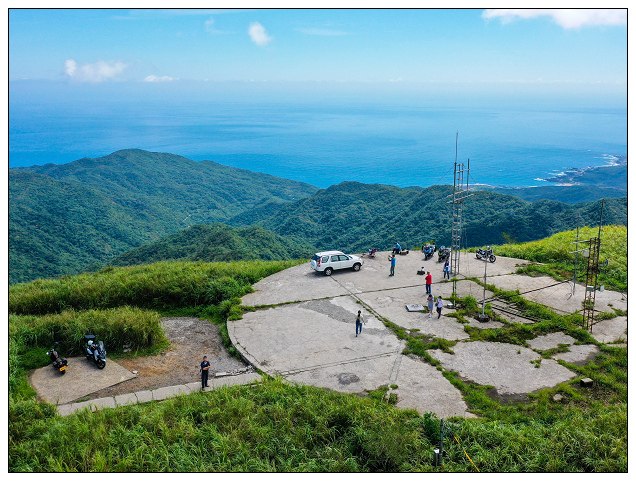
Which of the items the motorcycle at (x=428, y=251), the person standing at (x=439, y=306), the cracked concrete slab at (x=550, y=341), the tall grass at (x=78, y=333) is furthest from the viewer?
the motorcycle at (x=428, y=251)

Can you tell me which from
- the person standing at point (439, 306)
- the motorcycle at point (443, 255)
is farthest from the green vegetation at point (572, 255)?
the person standing at point (439, 306)

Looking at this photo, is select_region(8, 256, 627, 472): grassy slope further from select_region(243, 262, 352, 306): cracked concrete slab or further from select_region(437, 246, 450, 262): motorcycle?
select_region(437, 246, 450, 262): motorcycle

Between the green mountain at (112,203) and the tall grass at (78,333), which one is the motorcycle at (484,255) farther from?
the green mountain at (112,203)

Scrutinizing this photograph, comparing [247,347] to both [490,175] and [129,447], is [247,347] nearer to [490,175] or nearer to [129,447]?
[129,447]


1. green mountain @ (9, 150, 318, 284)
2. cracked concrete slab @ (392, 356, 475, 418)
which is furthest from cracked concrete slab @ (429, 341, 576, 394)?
green mountain @ (9, 150, 318, 284)

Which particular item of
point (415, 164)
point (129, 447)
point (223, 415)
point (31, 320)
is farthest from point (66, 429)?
point (415, 164)

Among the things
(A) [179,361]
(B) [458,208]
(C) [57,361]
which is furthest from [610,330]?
(C) [57,361]

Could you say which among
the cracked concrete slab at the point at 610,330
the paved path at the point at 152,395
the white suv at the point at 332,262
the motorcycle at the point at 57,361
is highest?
the white suv at the point at 332,262
